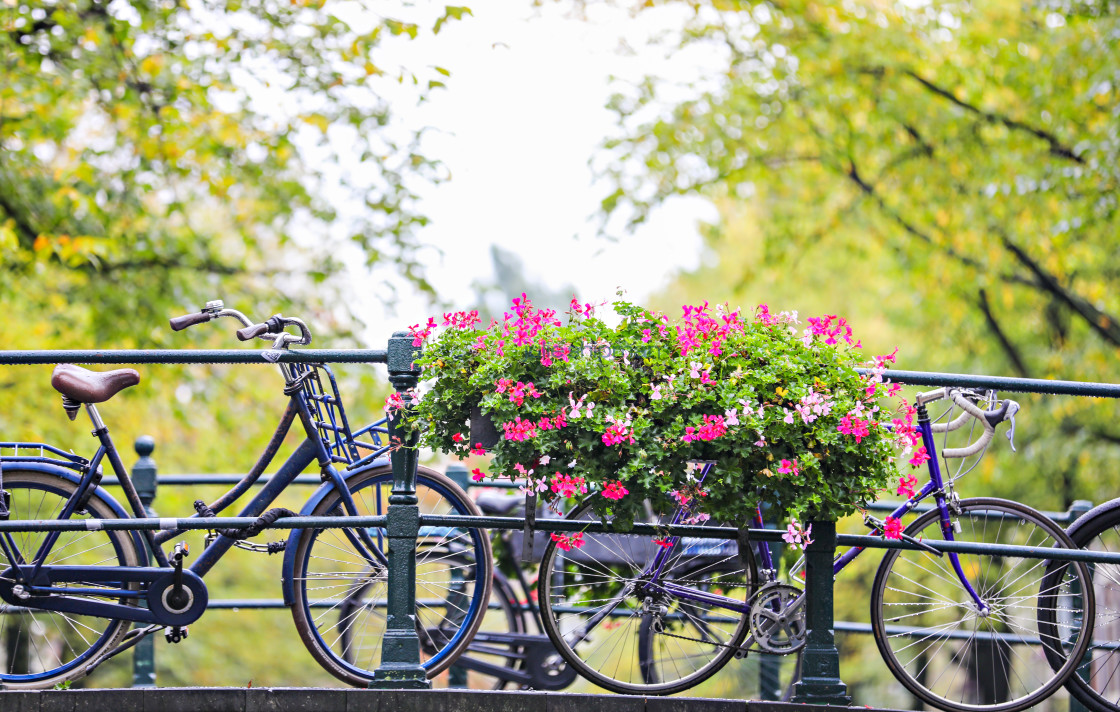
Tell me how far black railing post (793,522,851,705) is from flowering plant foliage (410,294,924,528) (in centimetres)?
15

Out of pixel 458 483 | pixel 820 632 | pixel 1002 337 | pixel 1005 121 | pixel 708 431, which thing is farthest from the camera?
pixel 1002 337

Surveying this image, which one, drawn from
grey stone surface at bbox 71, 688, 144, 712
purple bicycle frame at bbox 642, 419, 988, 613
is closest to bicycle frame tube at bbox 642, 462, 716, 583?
purple bicycle frame at bbox 642, 419, 988, 613

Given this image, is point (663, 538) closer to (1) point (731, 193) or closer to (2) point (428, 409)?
(2) point (428, 409)

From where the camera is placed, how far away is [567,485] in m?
3.38

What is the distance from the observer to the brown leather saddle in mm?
3650

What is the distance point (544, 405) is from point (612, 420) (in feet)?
0.87

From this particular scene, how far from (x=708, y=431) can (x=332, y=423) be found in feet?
4.99

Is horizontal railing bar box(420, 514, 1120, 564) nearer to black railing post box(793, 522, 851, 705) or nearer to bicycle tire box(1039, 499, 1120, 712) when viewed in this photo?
black railing post box(793, 522, 851, 705)

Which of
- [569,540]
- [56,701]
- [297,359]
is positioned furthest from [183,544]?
[569,540]

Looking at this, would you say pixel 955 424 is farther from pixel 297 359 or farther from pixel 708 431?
pixel 297 359

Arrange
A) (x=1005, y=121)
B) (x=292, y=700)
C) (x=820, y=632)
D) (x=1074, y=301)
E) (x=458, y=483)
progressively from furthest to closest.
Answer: (x=1074, y=301)
(x=1005, y=121)
(x=458, y=483)
(x=820, y=632)
(x=292, y=700)

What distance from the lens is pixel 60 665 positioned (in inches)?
149

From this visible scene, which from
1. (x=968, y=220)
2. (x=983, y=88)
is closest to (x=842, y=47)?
(x=983, y=88)

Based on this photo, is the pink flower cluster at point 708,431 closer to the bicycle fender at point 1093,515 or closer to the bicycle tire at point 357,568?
the bicycle tire at point 357,568
